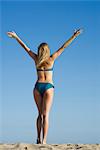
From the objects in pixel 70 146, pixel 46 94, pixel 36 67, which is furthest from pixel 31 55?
pixel 70 146

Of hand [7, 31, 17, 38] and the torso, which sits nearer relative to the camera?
the torso

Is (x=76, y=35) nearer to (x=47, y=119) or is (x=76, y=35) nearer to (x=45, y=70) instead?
(x=45, y=70)

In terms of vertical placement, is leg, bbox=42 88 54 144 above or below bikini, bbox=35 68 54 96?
below

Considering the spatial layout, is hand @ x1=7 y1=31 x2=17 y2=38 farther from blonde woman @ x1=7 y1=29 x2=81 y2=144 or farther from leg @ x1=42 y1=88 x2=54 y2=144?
leg @ x1=42 y1=88 x2=54 y2=144

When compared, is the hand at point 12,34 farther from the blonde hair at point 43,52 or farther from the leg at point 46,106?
the leg at point 46,106

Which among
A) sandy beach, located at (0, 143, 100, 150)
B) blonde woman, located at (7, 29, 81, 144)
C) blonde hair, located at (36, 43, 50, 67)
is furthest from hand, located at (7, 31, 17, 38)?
sandy beach, located at (0, 143, 100, 150)

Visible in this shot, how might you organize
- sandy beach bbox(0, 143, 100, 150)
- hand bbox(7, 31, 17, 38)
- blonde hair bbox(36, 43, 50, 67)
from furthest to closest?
hand bbox(7, 31, 17, 38), blonde hair bbox(36, 43, 50, 67), sandy beach bbox(0, 143, 100, 150)

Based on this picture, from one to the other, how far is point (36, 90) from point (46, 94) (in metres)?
0.26

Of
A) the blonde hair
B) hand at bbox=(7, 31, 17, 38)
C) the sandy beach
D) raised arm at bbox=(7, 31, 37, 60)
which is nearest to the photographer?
the sandy beach

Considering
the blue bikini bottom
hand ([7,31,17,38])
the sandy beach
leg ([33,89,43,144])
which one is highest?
hand ([7,31,17,38])

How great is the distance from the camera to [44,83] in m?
9.53

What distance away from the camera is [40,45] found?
379 inches

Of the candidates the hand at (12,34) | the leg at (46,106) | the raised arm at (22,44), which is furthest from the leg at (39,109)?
the hand at (12,34)

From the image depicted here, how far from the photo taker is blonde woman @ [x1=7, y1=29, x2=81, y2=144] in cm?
946
